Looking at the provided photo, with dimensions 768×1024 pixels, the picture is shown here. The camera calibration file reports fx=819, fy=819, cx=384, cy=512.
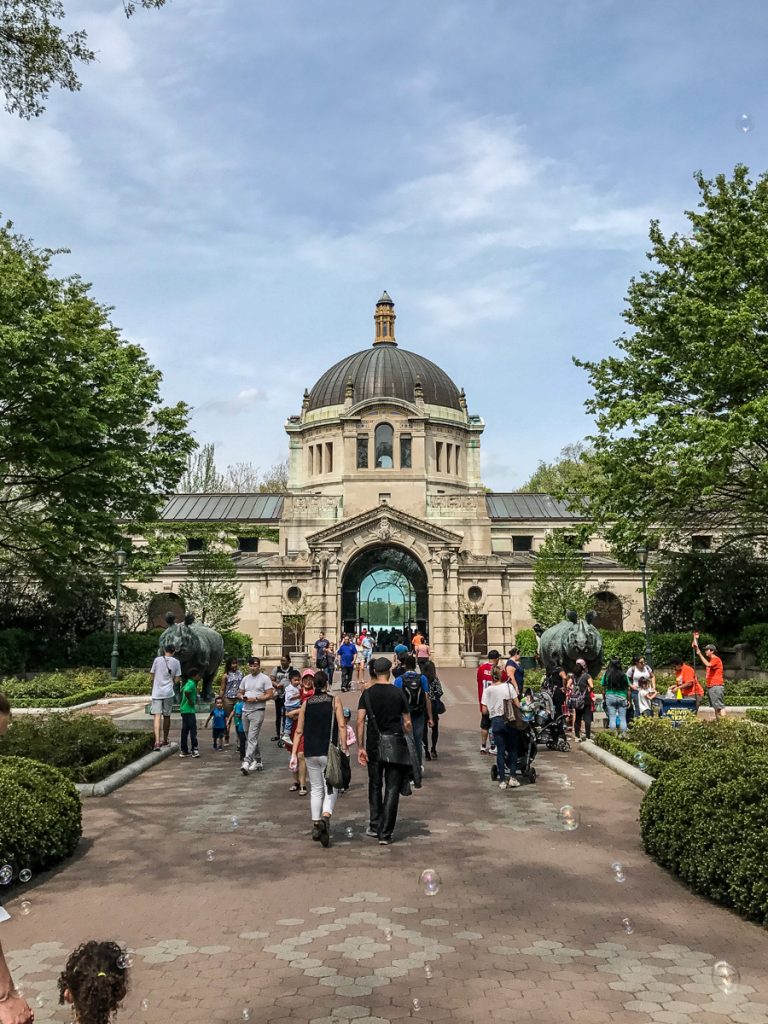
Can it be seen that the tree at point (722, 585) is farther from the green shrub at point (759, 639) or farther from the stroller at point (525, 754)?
the stroller at point (525, 754)

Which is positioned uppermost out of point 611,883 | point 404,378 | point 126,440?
point 404,378

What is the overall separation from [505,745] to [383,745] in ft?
12.8

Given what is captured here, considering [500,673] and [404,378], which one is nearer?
[500,673]

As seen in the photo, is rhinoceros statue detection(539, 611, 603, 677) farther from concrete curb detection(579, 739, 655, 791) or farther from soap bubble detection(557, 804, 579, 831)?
soap bubble detection(557, 804, 579, 831)

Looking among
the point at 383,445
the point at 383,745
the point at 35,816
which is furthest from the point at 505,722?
the point at 383,445

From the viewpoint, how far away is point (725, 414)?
2702cm

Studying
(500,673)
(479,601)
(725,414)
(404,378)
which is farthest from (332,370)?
(500,673)

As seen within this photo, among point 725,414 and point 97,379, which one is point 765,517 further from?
point 97,379

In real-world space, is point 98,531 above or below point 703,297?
below

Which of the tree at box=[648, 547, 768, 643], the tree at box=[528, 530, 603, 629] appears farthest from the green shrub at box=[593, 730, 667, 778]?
the tree at box=[528, 530, 603, 629]

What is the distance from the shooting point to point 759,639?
3219 centimetres

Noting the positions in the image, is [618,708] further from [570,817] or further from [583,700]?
[570,817]

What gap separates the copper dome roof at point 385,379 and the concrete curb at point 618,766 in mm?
45004

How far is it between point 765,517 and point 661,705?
1425 centimetres
